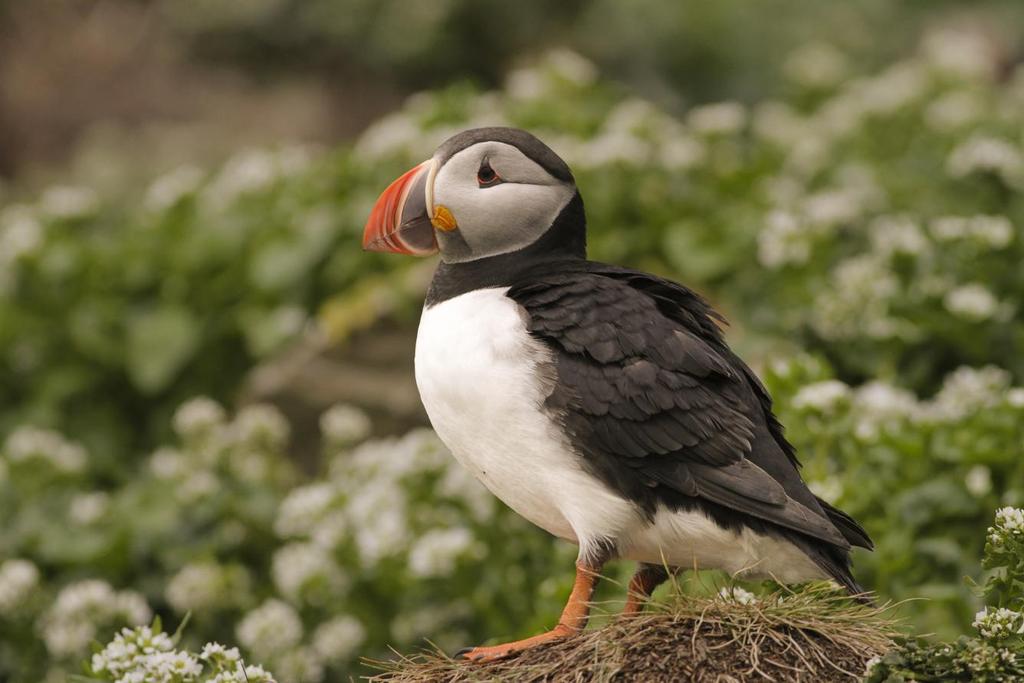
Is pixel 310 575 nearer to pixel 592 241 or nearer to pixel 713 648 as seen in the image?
pixel 592 241

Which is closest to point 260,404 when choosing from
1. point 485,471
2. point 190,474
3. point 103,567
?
point 190,474

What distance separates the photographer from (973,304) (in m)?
5.27

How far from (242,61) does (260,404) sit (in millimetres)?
6950

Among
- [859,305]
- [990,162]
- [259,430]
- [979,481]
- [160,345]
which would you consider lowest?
[979,481]

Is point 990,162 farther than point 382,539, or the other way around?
point 990,162

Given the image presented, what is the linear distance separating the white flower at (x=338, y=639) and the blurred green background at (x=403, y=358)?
10 millimetres

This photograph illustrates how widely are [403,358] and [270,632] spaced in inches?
83.7

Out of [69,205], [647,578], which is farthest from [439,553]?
[69,205]

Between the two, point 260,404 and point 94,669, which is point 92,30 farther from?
point 94,669

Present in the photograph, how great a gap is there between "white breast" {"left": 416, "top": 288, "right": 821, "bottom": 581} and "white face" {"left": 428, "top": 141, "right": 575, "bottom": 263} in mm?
204

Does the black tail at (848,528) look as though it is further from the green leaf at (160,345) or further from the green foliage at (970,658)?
the green leaf at (160,345)

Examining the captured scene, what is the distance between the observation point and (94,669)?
3309mm

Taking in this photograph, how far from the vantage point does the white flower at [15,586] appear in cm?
509

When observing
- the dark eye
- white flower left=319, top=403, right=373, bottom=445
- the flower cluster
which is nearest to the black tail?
the dark eye
